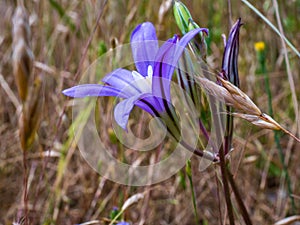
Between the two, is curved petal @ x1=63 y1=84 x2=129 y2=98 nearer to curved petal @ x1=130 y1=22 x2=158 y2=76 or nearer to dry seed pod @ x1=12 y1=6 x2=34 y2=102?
curved petal @ x1=130 y1=22 x2=158 y2=76

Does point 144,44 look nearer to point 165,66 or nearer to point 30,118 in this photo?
point 165,66

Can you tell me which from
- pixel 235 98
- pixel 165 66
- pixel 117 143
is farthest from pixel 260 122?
pixel 117 143

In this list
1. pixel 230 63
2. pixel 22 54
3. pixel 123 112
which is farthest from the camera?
pixel 230 63

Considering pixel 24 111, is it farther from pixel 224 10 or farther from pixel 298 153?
pixel 224 10

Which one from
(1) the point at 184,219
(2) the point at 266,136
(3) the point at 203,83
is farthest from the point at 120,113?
(2) the point at 266,136

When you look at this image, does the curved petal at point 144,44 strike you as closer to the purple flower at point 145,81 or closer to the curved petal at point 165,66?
the purple flower at point 145,81

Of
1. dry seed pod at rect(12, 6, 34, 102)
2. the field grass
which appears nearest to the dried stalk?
dry seed pod at rect(12, 6, 34, 102)
